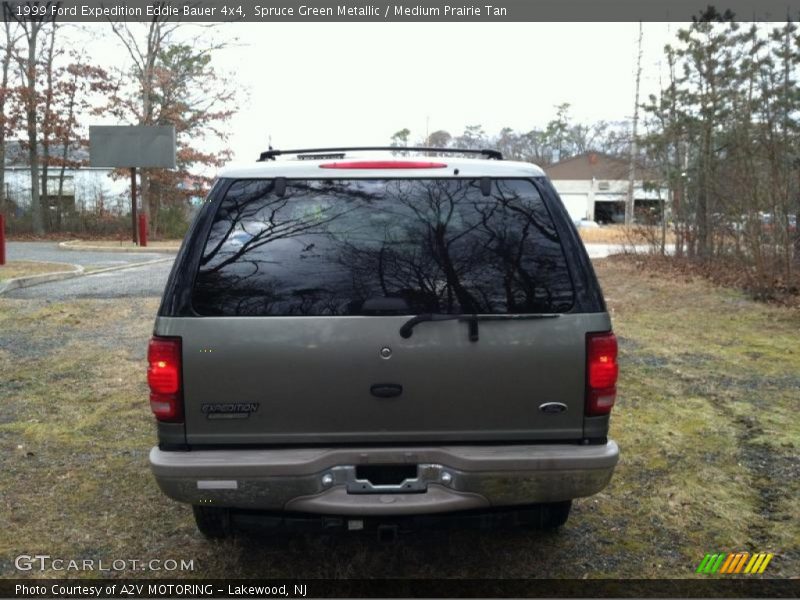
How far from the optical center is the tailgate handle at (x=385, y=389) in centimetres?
290

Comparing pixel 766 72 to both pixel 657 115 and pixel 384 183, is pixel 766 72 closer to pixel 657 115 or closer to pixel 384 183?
pixel 657 115

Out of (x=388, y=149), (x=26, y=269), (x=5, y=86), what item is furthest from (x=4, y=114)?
(x=388, y=149)

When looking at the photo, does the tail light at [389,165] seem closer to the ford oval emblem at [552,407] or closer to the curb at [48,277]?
the ford oval emblem at [552,407]

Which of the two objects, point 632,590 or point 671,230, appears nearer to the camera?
point 632,590

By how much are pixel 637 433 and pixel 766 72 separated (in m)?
10.3

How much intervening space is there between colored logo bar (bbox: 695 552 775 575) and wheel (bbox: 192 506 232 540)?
→ 221 cm

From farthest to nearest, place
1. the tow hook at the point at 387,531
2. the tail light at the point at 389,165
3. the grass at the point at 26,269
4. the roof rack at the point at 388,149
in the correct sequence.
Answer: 1. the grass at the point at 26,269
2. the roof rack at the point at 388,149
3. the tail light at the point at 389,165
4. the tow hook at the point at 387,531

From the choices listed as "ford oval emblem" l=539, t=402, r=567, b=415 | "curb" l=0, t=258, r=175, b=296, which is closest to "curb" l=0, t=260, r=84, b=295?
"curb" l=0, t=258, r=175, b=296

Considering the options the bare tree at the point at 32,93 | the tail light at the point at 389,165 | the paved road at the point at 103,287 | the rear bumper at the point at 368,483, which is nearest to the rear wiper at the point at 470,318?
the rear bumper at the point at 368,483

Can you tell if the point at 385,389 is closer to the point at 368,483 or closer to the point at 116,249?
the point at 368,483

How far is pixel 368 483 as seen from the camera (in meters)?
2.90

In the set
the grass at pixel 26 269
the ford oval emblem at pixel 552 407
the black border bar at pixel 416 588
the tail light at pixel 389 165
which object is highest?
the tail light at pixel 389 165

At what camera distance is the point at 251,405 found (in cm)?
289

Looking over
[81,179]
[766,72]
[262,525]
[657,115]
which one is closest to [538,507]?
[262,525]
